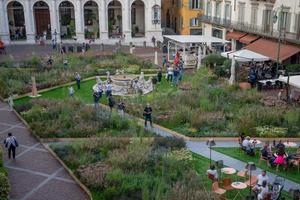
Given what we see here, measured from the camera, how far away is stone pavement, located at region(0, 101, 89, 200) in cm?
1541

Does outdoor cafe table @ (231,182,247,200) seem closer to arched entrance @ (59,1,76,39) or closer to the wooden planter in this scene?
the wooden planter

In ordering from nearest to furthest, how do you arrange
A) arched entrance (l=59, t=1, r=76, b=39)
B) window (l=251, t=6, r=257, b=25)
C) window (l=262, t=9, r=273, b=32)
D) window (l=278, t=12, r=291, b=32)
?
1. window (l=278, t=12, r=291, b=32)
2. window (l=262, t=9, r=273, b=32)
3. window (l=251, t=6, r=257, b=25)
4. arched entrance (l=59, t=1, r=76, b=39)

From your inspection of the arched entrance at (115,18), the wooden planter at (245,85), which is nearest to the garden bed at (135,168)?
the wooden planter at (245,85)

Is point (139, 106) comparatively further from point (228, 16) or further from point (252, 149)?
point (228, 16)

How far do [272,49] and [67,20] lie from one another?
2997cm

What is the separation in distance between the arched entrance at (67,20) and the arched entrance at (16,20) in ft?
15.6

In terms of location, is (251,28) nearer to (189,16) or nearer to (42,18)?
(189,16)

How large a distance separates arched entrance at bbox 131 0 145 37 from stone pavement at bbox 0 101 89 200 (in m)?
36.1

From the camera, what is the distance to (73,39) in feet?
167

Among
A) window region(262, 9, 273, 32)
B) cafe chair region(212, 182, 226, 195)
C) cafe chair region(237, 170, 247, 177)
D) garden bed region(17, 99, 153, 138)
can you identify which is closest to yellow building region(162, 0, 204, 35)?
window region(262, 9, 273, 32)

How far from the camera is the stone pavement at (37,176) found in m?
15.4

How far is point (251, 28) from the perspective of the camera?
3912 cm

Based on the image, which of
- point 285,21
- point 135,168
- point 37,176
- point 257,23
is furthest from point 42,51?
point 135,168

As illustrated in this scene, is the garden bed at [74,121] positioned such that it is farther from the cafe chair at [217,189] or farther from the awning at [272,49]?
the awning at [272,49]
